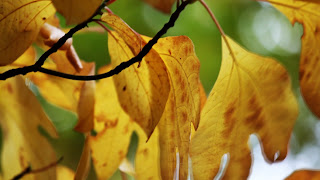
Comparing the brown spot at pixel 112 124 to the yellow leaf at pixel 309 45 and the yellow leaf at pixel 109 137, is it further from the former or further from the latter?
the yellow leaf at pixel 309 45

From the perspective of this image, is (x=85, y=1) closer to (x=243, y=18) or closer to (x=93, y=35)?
(x=93, y=35)

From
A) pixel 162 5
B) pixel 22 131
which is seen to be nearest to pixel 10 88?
pixel 22 131


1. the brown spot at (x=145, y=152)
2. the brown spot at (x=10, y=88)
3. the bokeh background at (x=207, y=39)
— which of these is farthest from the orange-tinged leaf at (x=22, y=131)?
the bokeh background at (x=207, y=39)

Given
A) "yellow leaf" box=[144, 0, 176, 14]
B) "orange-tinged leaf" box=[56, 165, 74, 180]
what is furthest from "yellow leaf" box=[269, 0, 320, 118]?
"orange-tinged leaf" box=[56, 165, 74, 180]

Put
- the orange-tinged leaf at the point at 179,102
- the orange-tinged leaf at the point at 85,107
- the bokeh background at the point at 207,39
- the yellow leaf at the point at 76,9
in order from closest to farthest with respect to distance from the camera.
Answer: the yellow leaf at the point at 76,9 < the orange-tinged leaf at the point at 179,102 < the orange-tinged leaf at the point at 85,107 < the bokeh background at the point at 207,39

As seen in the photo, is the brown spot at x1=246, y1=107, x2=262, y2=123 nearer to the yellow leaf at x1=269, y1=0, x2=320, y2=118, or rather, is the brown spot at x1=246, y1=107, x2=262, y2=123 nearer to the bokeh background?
the yellow leaf at x1=269, y1=0, x2=320, y2=118

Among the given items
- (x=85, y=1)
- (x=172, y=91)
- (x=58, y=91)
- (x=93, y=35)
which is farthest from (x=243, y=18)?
(x=85, y=1)
